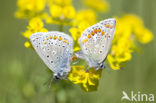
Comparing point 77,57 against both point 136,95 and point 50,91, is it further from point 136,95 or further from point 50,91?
point 136,95

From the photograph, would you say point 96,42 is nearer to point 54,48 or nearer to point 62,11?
point 54,48

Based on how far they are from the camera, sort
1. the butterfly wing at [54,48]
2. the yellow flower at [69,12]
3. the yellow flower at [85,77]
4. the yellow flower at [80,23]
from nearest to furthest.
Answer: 1. the butterfly wing at [54,48]
2. the yellow flower at [85,77]
3. the yellow flower at [80,23]
4. the yellow flower at [69,12]

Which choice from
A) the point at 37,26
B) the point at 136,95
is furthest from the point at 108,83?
the point at 37,26

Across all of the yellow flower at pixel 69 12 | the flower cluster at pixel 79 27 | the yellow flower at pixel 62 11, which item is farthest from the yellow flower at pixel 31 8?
the yellow flower at pixel 69 12

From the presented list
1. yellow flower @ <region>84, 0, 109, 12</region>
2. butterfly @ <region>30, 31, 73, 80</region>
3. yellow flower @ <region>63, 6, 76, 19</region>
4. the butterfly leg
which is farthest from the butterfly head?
yellow flower @ <region>84, 0, 109, 12</region>

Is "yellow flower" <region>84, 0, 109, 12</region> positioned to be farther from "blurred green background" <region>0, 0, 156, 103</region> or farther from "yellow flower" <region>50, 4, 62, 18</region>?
"yellow flower" <region>50, 4, 62, 18</region>

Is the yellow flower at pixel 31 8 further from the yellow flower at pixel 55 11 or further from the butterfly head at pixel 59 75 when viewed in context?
the butterfly head at pixel 59 75

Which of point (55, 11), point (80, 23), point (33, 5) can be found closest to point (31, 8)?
point (33, 5)
